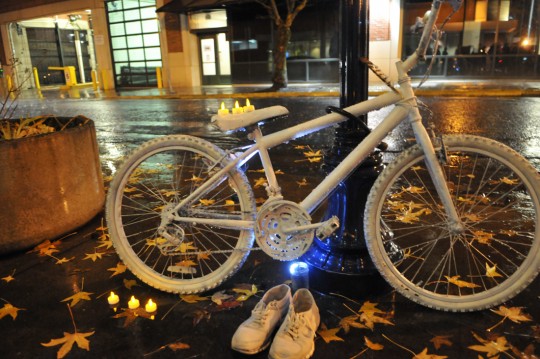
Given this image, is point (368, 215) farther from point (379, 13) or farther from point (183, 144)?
point (379, 13)

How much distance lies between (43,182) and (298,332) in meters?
2.56

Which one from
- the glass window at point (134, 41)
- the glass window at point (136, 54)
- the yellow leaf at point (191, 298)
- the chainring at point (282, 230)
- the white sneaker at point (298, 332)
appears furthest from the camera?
the glass window at point (136, 54)

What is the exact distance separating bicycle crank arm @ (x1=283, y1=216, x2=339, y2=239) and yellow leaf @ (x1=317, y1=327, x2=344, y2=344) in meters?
0.53

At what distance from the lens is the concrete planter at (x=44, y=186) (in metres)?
3.62

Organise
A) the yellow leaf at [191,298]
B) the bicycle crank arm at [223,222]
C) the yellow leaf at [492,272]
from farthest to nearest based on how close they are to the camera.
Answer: the yellow leaf at [492,272], the yellow leaf at [191,298], the bicycle crank arm at [223,222]

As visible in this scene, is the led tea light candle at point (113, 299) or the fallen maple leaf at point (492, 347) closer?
the fallen maple leaf at point (492, 347)

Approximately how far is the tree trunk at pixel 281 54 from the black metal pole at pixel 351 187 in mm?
14494

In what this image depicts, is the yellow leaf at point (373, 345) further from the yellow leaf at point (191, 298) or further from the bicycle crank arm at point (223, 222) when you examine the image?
the yellow leaf at point (191, 298)

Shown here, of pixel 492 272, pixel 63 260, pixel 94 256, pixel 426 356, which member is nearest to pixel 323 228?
pixel 426 356

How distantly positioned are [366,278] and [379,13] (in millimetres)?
17961

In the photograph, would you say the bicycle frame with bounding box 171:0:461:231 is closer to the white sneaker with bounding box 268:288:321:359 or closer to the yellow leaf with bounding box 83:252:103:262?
the white sneaker with bounding box 268:288:321:359

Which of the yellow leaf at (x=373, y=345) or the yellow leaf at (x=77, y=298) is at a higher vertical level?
the yellow leaf at (x=77, y=298)

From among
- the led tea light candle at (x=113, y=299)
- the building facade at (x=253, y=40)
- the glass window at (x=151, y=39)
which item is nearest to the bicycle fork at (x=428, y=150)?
the led tea light candle at (x=113, y=299)

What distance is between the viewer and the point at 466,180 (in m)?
5.38
